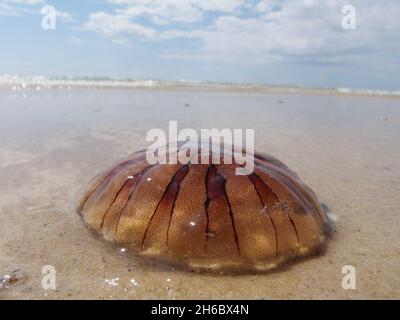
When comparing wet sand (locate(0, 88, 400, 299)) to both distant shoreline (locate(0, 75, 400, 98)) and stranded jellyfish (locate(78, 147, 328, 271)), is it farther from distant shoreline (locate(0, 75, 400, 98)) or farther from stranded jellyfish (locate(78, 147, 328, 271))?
distant shoreline (locate(0, 75, 400, 98))

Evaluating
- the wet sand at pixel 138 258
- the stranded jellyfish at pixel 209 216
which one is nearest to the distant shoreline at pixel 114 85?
the wet sand at pixel 138 258

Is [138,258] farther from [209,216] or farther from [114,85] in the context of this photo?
[114,85]

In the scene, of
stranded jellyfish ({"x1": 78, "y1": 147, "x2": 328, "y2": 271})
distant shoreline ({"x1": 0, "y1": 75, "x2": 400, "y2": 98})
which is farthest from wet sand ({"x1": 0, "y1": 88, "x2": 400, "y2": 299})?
distant shoreline ({"x1": 0, "y1": 75, "x2": 400, "y2": 98})

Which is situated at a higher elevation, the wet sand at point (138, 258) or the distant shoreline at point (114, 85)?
the distant shoreline at point (114, 85)

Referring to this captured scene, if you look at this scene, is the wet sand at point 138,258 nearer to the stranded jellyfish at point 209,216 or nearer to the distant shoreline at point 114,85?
the stranded jellyfish at point 209,216

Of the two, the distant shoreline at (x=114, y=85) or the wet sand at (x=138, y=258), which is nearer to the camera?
the wet sand at (x=138, y=258)

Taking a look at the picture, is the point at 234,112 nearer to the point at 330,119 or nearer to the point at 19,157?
the point at 330,119

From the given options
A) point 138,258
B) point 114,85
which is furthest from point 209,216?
point 114,85
